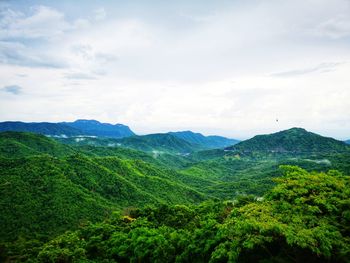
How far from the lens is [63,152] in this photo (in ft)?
606

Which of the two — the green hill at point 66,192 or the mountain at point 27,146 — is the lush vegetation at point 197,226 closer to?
the green hill at point 66,192

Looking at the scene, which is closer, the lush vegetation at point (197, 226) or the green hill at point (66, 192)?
the lush vegetation at point (197, 226)

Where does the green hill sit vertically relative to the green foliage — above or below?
below

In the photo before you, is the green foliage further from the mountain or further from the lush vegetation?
the mountain

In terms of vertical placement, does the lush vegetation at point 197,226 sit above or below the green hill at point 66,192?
above

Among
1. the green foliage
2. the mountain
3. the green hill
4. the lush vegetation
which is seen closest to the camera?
the green foliage

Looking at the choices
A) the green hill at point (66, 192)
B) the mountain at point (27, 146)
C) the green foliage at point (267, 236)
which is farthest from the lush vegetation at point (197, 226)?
the mountain at point (27, 146)

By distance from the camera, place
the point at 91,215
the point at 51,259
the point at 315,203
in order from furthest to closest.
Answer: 1. the point at 91,215
2. the point at 51,259
3. the point at 315,203

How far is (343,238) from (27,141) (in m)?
186

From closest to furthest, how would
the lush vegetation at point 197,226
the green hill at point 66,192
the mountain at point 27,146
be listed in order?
1. the lush vegetation at point 197,226
2. the green hill at point 66,192
3. the mountain at point 27,146

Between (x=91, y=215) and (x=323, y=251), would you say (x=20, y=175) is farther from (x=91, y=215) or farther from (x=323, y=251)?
(x=323, y=251)

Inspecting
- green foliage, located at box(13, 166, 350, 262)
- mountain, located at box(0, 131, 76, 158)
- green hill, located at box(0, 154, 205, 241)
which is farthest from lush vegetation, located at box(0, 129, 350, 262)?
mountain, located at box(0, 131, 76, 158)

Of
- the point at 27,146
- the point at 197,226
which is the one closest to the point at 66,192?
the point at 197,226

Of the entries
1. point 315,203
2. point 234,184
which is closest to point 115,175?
point 234,184
